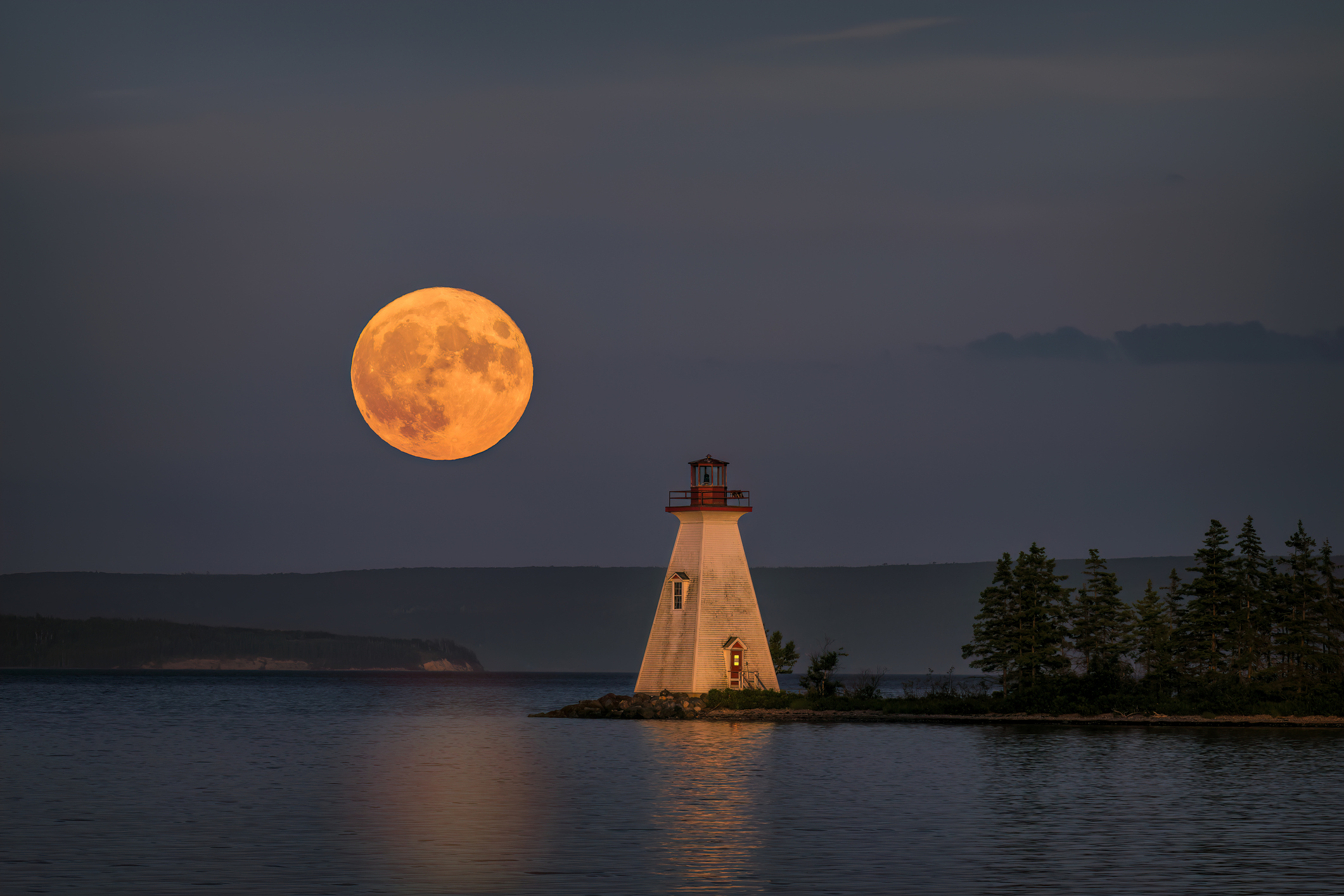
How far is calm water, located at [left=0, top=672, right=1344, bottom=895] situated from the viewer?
34.6 metres

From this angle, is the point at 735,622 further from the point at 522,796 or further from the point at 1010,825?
the point at 1010,825

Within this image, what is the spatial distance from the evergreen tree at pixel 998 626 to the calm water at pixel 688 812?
14.0 feet

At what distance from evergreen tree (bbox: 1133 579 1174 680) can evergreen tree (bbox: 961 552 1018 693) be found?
21.8 feet

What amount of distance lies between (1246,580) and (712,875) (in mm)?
53413

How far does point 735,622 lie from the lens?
77938 mm

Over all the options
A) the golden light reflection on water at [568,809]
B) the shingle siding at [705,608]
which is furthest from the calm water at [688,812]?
the shingle siding at [705,608]

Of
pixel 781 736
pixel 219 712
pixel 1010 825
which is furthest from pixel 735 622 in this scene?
pixel 219 712

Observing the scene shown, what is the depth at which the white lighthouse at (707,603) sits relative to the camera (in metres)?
77.1

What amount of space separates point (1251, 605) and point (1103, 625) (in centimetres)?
765

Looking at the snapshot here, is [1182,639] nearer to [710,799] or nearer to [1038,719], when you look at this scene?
[1038,719]

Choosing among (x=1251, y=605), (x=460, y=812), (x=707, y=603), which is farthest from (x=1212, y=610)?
(x=460, y=812)

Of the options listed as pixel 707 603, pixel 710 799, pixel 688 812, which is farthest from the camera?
pixel 707 603

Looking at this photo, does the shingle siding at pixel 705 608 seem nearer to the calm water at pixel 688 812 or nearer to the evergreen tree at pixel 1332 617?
the calm water at pixel 688 812

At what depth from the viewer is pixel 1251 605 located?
260 feet
